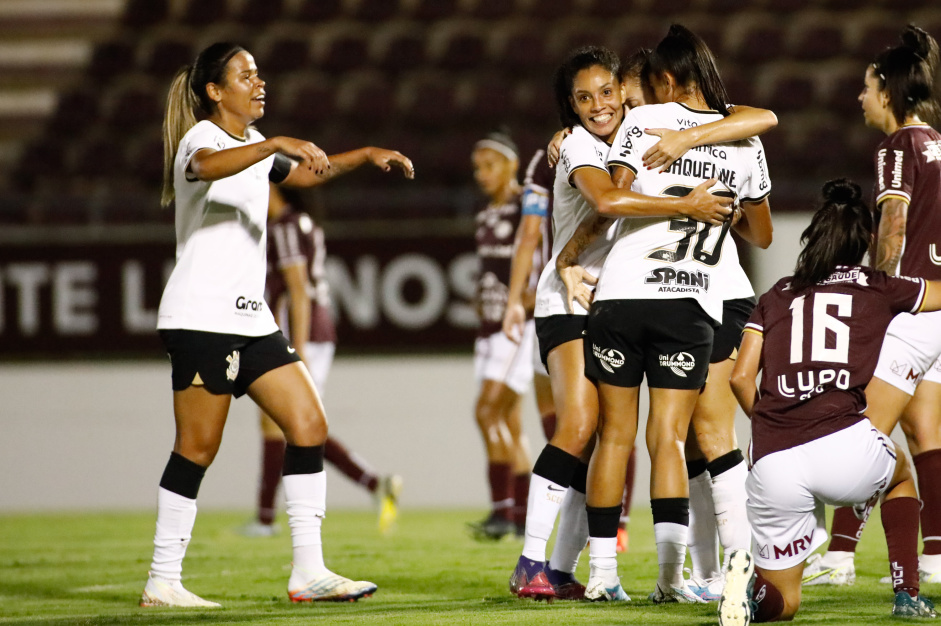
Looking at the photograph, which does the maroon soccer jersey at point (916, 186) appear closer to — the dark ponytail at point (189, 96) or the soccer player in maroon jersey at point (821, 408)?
the soccer player in maroon jersey at point (821, 408)

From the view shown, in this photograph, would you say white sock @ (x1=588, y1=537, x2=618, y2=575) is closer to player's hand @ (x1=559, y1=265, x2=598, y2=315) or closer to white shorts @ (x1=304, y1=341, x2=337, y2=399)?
player's hand @ (x1=559, y1=265, x2=598, y2=315)

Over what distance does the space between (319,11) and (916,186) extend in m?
12.0

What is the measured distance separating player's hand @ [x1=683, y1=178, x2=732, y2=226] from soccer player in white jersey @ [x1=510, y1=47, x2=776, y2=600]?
0.27 m

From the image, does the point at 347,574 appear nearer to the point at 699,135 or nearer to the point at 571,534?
the point at 571,534

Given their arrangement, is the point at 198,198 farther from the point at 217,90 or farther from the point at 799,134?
the point at 799,134

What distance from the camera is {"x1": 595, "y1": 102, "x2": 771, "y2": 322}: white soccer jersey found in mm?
3865

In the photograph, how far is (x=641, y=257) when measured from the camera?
12.8 feet

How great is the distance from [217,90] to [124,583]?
2.19m

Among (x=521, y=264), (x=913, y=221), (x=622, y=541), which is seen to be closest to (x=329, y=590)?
(x=622, y=541)

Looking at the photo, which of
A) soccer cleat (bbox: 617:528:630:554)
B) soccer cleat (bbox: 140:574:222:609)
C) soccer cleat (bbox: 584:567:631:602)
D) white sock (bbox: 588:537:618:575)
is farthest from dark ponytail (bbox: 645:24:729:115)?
soccer cleat (bbox: 617:528:630:554)

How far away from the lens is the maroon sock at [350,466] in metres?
7.53

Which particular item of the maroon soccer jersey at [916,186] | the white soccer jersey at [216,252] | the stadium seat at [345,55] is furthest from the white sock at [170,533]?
the stadium seat at [345,55]

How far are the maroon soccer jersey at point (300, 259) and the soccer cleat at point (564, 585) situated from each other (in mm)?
3320

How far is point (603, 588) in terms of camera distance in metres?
4.02
